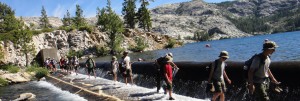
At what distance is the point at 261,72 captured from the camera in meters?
8.80

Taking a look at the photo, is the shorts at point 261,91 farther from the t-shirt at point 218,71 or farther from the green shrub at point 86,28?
the green shrub at point 86,28

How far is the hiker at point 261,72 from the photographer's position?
8.60 m

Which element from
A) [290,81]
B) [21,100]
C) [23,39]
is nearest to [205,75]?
[290,81]

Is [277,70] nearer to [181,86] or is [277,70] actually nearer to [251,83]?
[251,83]

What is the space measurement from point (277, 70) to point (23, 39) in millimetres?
52446

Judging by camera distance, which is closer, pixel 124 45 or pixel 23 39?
pixel 23 39

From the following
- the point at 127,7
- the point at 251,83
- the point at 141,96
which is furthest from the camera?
the point at 127,7

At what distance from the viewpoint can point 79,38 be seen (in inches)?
3474

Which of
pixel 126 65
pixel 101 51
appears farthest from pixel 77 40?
pixel 126 65

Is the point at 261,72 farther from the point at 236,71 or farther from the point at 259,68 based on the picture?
the point at 236,71

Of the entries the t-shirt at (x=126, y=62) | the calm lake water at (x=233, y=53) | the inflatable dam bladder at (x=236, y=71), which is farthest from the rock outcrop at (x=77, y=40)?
the inflatable dam bladder at (x=236, y=71)

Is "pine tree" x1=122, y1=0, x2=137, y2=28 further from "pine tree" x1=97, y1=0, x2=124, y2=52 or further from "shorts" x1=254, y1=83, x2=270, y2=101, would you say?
"shorts" x1=254, y1=83, x2=270, y2=101

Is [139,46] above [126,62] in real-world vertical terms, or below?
above

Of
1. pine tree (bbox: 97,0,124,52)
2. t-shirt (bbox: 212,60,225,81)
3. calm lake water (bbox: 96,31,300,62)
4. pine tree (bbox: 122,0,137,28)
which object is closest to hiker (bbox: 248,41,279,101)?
t-shirt (bbox: 212,60,225,81)
